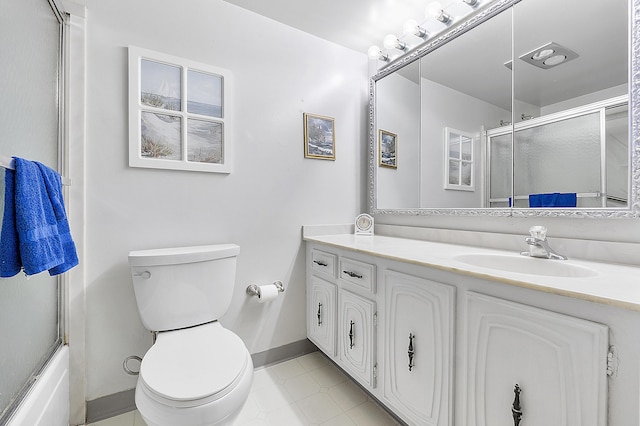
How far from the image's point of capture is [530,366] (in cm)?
78

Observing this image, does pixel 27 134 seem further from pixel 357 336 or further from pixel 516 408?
pixel 516 408

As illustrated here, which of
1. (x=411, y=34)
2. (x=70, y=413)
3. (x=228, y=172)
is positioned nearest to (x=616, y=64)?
(x=411, y=34)

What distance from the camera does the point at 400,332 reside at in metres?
1.19

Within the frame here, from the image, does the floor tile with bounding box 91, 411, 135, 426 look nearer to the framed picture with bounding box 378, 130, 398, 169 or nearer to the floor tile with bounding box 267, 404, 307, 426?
the floor tile with bounding box 267, 404, 307, 426

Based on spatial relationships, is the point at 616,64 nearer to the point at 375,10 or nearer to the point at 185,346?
the point at 375,10

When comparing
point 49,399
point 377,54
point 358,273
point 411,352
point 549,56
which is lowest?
point 49,399

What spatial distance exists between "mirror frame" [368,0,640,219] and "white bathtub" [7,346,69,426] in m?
1.84

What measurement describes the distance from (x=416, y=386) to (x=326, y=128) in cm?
155

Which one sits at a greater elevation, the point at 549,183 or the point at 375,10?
the point at 375,10

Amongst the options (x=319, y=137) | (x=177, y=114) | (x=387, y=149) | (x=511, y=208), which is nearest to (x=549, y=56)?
(x=511, y=208)

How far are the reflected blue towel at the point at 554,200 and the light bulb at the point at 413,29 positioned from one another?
1143 millimetres

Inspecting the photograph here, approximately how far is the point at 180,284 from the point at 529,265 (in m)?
1.49

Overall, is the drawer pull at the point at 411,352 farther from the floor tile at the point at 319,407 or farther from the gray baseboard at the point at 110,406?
the gray baseboard at the point at 110,406

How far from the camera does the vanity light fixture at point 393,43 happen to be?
6.03ft
